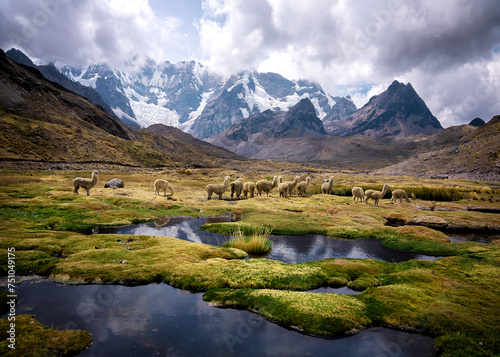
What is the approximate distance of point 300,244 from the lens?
22.0 meters

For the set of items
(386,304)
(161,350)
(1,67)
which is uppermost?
(1,67)

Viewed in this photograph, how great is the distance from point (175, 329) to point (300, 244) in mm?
14144

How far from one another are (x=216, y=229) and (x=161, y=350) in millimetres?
16387

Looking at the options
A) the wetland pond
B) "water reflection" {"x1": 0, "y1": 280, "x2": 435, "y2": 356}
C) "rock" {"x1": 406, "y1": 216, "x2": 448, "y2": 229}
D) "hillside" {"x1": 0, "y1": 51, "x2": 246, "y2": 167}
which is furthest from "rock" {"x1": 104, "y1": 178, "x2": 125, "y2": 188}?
"hillside" {"x1": 0, "y1": 51, "x2": 246, "y2": 167}

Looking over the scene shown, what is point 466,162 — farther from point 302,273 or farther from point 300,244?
point 302,273

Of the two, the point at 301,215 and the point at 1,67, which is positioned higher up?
the point at 1,67

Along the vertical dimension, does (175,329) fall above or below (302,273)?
below

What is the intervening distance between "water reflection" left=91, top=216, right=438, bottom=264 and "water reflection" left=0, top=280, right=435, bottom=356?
8201 mm

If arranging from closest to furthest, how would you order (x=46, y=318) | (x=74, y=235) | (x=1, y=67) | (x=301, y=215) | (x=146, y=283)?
(x=46, y=318) → (x=146, y=283) → (x=74, y=235) → (x=301, y=215) → (x=1, y=67)

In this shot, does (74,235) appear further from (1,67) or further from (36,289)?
(1,67)

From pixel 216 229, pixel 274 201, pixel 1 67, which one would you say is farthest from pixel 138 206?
Answer: pixel 1 67

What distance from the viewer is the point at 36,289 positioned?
1184 cm

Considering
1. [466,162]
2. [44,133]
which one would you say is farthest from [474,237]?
[44,133]

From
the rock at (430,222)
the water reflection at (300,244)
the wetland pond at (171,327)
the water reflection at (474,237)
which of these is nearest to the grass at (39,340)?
the wetland pond at (171,327)
